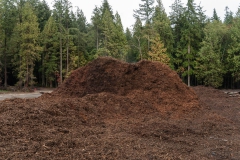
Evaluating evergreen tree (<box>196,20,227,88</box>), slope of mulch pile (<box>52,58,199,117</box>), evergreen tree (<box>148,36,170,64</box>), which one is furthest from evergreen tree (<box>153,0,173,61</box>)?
slope of mulch pile (<box>52,58,199,117</box>)

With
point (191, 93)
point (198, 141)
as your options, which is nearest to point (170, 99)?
point (191, 93)

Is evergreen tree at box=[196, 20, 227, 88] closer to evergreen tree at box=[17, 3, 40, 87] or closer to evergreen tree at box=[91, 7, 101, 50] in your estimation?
evergreen tree at box=[91, 7, 101, 50]

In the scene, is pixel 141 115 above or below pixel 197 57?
below

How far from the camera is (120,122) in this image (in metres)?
8.97

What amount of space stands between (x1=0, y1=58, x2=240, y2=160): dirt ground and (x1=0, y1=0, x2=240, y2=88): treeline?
20345 millimetres

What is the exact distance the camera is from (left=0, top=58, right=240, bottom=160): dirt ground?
16.8 ft

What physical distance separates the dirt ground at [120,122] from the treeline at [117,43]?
2035cm

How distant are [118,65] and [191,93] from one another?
4444 mm

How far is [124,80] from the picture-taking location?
1323cm

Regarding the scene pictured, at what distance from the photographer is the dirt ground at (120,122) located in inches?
201

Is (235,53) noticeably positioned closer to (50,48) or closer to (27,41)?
(50,48)

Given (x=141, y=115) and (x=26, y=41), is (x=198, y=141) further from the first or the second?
(x=26, y=41)

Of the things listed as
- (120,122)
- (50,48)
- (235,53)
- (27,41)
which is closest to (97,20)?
(50,48)

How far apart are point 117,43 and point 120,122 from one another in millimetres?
29310
